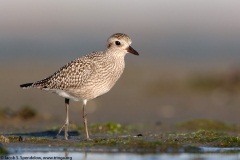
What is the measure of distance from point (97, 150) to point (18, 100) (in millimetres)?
11163

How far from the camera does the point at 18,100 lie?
79.8 feet

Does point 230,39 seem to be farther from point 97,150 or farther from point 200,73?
point 97,150

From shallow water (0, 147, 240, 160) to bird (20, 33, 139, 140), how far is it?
1.82m

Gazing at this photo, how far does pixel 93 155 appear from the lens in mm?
12945

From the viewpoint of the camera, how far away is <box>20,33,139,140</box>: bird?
50.3 ft

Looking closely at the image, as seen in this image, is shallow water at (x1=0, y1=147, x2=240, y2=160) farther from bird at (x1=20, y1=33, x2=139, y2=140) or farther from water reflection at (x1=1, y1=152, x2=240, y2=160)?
bird at (x1=20, y1=33, x2=139, y2=140)

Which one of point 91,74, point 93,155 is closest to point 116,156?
point 93,155

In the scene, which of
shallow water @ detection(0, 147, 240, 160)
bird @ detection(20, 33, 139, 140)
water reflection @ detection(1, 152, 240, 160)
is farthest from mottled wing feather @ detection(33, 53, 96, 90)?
water reflection @ detection(1, 152, 240, 160)

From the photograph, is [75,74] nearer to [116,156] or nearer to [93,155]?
[93,155]

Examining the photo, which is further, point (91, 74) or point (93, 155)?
point (91, 74)

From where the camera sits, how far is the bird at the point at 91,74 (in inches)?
604

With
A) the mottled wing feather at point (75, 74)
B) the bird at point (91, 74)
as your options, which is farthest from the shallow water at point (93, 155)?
the mottled wing feather at point (75, 74)

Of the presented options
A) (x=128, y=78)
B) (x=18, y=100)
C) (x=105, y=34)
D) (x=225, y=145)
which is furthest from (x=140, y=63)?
(x=105, y=34)

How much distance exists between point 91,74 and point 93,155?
2.76 metres
